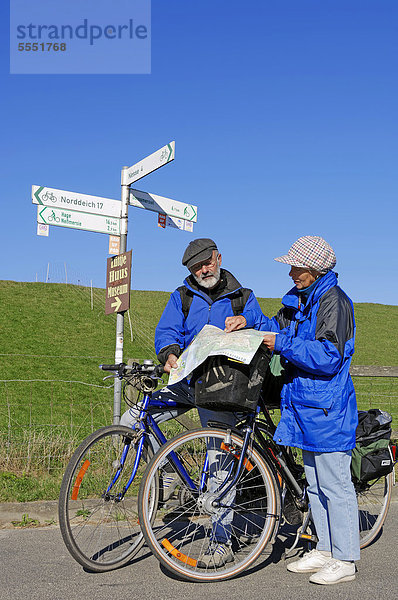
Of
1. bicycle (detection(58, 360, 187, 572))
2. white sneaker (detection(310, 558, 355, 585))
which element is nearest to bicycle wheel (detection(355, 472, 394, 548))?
white sneaker (detection(310, 558, 355, 585))

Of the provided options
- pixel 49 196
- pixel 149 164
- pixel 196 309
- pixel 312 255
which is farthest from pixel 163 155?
pixel 312 255

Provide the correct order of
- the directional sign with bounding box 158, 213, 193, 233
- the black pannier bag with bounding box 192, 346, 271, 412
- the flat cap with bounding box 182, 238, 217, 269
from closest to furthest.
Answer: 1. the black pannier bag with bounding box 192, 346, 271, 412
2. the flat cap with bounding box 182, 238, 217, 269
3. the directional sign with bounding box 158, 213, 193, 233

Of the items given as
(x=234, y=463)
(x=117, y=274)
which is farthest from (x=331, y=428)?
(x=117, y=274)

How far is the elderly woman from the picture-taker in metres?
3.69

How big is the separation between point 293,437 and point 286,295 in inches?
36.6

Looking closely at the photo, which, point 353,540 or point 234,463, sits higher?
point 234,463

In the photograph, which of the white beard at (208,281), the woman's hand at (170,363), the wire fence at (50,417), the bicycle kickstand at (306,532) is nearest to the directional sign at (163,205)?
the wire fence at (50,417)

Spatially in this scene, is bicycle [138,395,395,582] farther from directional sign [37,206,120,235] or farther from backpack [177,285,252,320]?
directional sign [37,206,120,235]

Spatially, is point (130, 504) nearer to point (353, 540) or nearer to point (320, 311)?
point (353, 540)

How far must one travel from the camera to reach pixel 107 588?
3.58m

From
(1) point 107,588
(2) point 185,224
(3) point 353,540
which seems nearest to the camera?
(1) point 107,588

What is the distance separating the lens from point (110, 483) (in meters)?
3.97

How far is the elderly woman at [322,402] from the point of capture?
Answer: 3.69m

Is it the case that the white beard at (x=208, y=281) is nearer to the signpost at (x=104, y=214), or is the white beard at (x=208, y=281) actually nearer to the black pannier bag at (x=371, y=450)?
the black pannier bag at (x=371, y=450)
